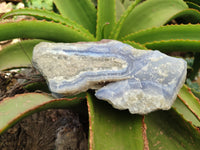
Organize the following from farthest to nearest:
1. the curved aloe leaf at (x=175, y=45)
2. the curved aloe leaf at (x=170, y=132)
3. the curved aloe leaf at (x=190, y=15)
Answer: the curved aloe leaf at (x=190, y=15), the curved aloe leaf at (x=175, y=45), the curved aloe leaf at (x=170, y=132)

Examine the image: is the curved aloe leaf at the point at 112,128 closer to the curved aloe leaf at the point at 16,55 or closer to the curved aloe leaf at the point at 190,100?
the curved aloe leaf at the point at 190,100

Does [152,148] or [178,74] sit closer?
[178,74]

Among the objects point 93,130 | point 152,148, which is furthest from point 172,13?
point 93,130

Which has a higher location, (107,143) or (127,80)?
(127,80)

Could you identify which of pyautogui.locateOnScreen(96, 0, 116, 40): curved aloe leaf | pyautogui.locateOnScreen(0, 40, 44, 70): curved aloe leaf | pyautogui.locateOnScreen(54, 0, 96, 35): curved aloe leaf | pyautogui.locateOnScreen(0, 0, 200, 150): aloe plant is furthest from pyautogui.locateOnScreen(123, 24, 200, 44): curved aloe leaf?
pyautogui.locateOnScreen(0, 40, 44, 70): curved aloe leaf

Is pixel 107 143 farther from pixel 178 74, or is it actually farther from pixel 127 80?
pixel 178 74

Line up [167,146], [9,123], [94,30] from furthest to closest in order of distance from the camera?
[94,30]
[167,146]
[9,123]

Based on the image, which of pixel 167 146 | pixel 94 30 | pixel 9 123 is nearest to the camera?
pixel 9 123

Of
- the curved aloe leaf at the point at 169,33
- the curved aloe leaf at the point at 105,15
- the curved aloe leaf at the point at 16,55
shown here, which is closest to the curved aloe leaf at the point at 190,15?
the curved aloe leaf at the point at 169,33
